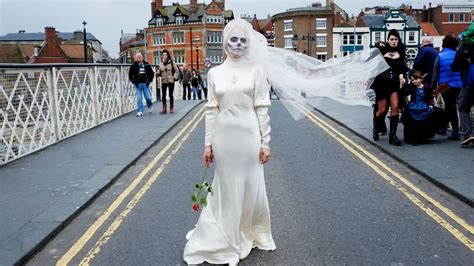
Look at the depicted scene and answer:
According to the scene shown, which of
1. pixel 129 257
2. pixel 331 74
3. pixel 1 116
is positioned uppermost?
pixel 331 74

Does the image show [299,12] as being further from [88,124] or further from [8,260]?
[8,260]

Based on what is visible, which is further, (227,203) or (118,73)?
(118,73)

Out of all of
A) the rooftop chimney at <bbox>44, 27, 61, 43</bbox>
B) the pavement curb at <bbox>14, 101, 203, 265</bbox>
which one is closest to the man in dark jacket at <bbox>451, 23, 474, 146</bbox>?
the pavement curb at <bbox>14, 101, 203, 265</bbox>

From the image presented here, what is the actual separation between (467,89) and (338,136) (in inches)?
135

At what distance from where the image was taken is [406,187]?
7.17 m

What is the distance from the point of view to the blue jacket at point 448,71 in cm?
1030

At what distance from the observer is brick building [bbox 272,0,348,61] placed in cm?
8312

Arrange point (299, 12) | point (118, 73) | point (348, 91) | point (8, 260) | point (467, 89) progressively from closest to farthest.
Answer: point (8, 260)
point (348, 91)
point (467, 89)
point (118, 73)
point (299, 12)

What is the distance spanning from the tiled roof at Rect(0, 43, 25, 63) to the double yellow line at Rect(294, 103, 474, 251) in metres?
85.0

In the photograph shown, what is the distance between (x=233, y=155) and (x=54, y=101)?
319 inches

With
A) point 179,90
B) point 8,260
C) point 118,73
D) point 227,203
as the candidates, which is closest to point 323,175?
point 227,203

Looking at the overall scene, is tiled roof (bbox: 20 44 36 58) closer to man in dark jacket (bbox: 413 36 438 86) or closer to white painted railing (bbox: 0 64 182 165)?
white painted railing (bbox: 0 64 182 165)

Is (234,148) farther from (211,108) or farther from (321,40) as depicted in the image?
(321,40)

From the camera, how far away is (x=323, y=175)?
316 inches
